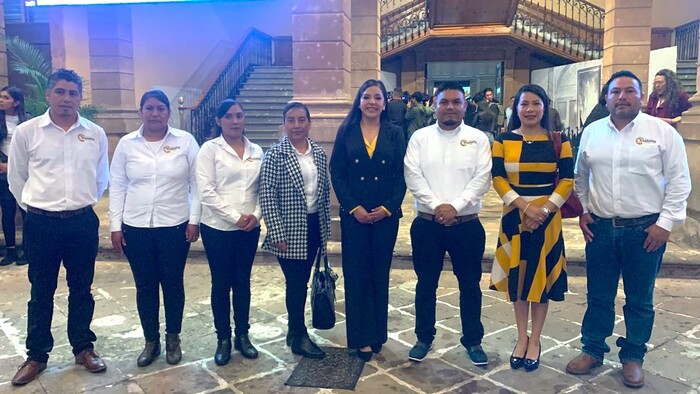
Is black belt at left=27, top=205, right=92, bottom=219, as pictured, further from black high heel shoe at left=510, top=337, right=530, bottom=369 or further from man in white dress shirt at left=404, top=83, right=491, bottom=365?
black high heel shoe at left=510, top=337, right=530, bottom=369

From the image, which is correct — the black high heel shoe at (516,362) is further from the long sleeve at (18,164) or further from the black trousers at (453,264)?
the long sleeve at (18,164)

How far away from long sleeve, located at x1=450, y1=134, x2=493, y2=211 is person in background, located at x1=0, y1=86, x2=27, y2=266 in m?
4.35

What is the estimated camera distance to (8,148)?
570 cm

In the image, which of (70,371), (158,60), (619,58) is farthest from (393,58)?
(70,371)

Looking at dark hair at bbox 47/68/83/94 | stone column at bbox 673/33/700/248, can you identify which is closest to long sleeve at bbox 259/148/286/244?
dark hair at bbox 47/68/83/94

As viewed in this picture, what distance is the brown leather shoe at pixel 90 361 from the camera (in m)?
3.33

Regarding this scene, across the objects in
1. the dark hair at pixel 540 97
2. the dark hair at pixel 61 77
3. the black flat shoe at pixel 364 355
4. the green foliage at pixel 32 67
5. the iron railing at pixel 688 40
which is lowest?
the black flat shoe at pixel 364 355

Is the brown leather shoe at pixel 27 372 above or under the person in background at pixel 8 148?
under

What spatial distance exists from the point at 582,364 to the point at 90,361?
2732 millimetres

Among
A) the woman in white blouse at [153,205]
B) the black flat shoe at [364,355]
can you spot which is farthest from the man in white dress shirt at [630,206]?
the woman in white blouse at [153,205]

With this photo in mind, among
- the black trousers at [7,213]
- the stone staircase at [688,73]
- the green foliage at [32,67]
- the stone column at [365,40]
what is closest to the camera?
the black trousers at [7,213]

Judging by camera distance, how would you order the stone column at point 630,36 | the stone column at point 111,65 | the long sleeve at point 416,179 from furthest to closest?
the stone column at point 630,36 < the stone column at point 111,65 < the long sleeve at point 416,179

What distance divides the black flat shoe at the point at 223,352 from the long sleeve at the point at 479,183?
154 cm

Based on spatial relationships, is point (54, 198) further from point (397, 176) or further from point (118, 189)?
point (397, 176)
